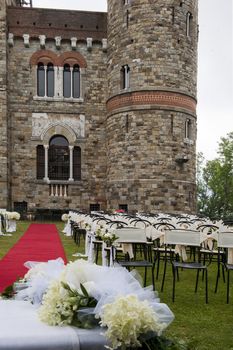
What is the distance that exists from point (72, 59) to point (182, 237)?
2419cm

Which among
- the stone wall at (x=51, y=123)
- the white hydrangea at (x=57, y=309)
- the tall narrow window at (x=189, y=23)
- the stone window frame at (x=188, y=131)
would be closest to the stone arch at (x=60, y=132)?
the stone wall at (x=51, y=123)

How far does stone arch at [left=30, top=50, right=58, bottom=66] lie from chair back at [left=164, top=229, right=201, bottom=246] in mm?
24078

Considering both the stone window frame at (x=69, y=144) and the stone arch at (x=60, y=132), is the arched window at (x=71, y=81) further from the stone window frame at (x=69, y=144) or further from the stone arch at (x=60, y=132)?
the stone window frame at (x=69, y=144)

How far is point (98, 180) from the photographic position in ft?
98.6

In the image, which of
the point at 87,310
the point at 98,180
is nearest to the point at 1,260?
the point at 87,310

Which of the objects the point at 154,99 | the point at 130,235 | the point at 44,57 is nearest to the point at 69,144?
the point at 44,57

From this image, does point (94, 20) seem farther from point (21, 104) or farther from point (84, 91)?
point (21, 104)

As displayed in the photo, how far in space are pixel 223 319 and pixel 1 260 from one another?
252 inches

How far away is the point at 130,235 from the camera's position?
28.0 feet

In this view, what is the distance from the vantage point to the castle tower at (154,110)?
25844 millimetres

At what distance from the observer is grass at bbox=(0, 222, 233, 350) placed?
554cm

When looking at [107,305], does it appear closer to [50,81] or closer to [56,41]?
[50,81]

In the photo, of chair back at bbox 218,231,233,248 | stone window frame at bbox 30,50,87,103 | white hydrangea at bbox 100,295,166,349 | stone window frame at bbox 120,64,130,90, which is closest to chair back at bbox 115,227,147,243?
chair back at bbox 218,231,233,248

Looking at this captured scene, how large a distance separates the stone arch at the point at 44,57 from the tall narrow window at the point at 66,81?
2.52 ft
